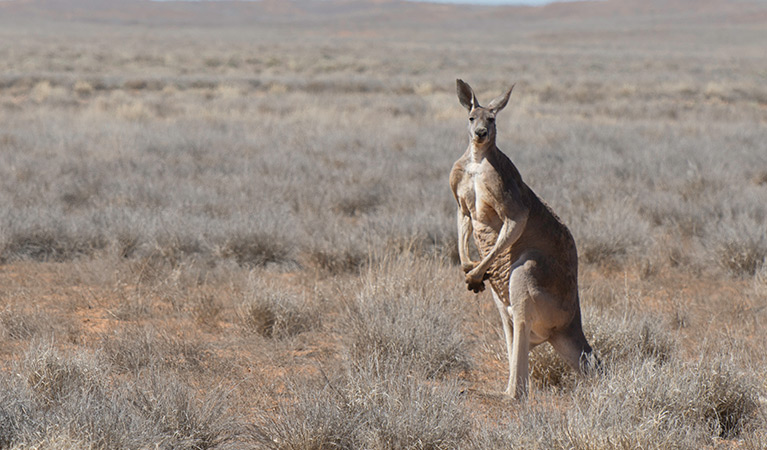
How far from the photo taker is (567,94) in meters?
25.7

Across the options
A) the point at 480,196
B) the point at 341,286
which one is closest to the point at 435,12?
the point at 341,286

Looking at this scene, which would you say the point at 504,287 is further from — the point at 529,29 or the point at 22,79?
the point at 529,29

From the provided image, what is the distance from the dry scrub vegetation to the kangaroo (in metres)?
0.28

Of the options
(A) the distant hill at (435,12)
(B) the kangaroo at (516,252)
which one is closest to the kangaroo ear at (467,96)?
(B) the kangaroo at (516,252)

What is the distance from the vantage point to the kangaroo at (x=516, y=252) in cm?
333

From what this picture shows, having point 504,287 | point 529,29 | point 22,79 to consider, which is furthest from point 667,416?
point 529,29

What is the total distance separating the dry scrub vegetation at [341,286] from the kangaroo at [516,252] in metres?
0.28

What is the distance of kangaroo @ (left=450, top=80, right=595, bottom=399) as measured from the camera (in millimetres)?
3330

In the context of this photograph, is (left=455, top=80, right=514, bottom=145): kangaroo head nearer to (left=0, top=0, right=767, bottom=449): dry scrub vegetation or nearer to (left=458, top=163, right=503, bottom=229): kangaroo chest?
(left=458, top=163, right=503, bottom=229): kangaroo chest

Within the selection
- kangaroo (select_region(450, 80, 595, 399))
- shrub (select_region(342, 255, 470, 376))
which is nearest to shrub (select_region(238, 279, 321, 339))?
shrub (select_region(342, 255, 470, 376))

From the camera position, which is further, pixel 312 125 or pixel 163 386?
pixel 312 125

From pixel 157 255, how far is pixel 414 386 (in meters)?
4.29

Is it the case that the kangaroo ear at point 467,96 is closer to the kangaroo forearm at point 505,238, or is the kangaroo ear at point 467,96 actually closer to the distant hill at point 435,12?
the kangaroo forearm at point 505,238

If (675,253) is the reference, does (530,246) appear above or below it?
above
